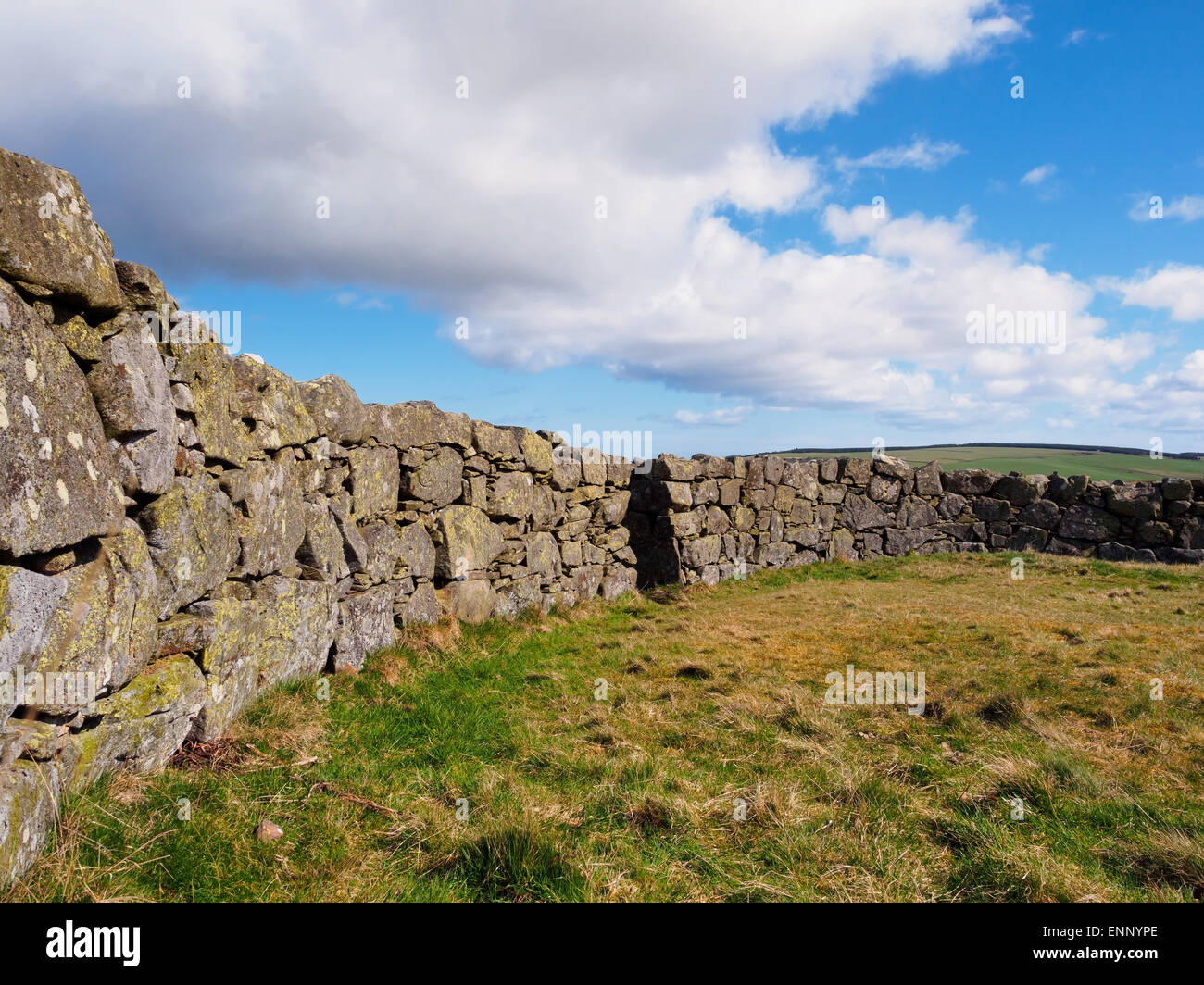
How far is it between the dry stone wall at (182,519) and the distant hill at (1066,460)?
4160cm

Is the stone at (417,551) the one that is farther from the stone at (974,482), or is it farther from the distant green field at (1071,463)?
the distant green field at (1071,463)

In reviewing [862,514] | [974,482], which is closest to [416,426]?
[862,514]

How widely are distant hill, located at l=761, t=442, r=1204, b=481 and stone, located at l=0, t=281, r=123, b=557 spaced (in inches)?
1852

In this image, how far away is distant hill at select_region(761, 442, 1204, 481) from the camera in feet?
194

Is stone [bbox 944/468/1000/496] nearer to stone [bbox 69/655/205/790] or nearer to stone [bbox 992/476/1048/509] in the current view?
stone [bbox 992/476/1048/509]

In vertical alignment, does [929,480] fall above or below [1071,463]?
below

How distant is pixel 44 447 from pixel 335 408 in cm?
374

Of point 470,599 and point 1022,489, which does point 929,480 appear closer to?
point 1022,489

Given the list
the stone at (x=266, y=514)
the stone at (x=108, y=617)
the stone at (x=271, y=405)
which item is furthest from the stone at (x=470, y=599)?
the stone at (x=108, y=617)

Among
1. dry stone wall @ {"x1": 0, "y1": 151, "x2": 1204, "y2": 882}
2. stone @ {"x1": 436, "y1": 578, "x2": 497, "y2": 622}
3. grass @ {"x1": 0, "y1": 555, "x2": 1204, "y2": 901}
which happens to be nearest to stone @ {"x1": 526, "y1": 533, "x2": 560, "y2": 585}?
dry stone wall @ {"x1": 0, "y1": 151, "x2": 1204, "y2": 882}

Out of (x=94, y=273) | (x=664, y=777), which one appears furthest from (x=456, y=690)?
(x=94, y=273)

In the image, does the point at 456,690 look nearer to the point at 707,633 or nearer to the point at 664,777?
the point at 664,777

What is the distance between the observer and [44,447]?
356 cm

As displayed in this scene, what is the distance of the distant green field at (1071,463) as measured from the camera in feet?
191
